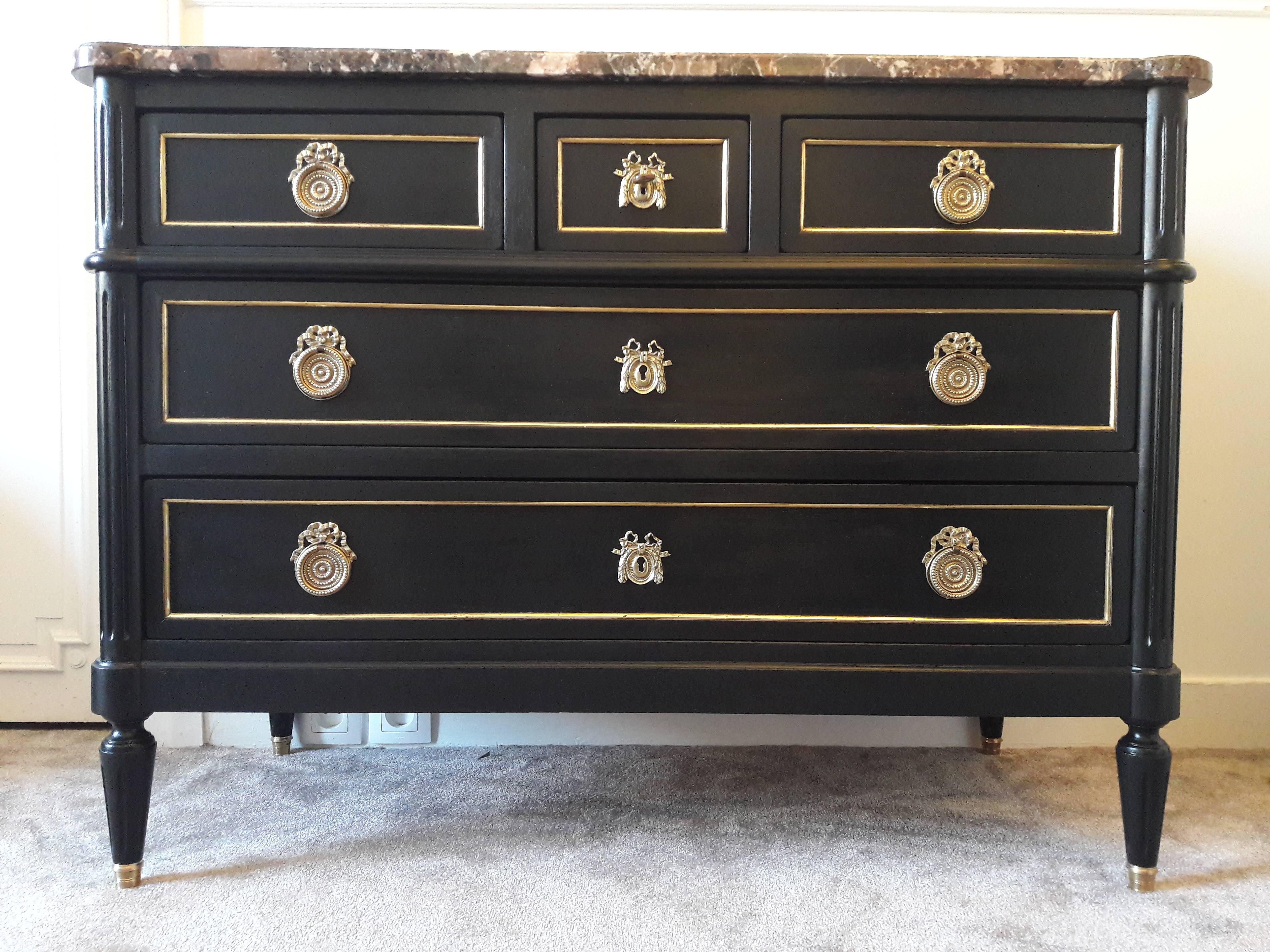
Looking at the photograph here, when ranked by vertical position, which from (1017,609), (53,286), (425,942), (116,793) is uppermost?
(53,286)

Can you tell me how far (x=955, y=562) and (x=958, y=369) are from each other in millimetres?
229

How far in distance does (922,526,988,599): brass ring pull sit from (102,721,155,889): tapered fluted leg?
3.21ft

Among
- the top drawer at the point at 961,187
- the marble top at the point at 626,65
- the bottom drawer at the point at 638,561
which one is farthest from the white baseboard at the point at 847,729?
the marble top at the point at 626,65

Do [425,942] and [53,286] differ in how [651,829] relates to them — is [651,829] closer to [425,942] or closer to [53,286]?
[425,942]

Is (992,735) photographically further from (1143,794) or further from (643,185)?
(643,185)

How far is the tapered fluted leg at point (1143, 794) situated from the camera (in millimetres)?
1124

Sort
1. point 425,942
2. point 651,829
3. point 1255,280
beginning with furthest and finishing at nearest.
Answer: point 1255,280 → point 651,829 → point 425,942

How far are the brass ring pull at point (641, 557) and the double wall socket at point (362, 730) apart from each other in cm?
76

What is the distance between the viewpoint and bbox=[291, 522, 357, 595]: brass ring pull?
1.10m

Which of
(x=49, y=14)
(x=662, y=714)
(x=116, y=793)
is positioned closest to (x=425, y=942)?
(x=116, y=793)

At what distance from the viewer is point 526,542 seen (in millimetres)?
1104

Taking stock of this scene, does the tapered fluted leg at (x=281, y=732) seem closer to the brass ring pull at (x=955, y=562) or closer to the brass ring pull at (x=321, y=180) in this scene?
the brass ring pull at (x=321, y=180)

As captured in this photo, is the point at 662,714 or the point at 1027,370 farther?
the point at 662,714

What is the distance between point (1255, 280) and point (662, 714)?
1.31m
